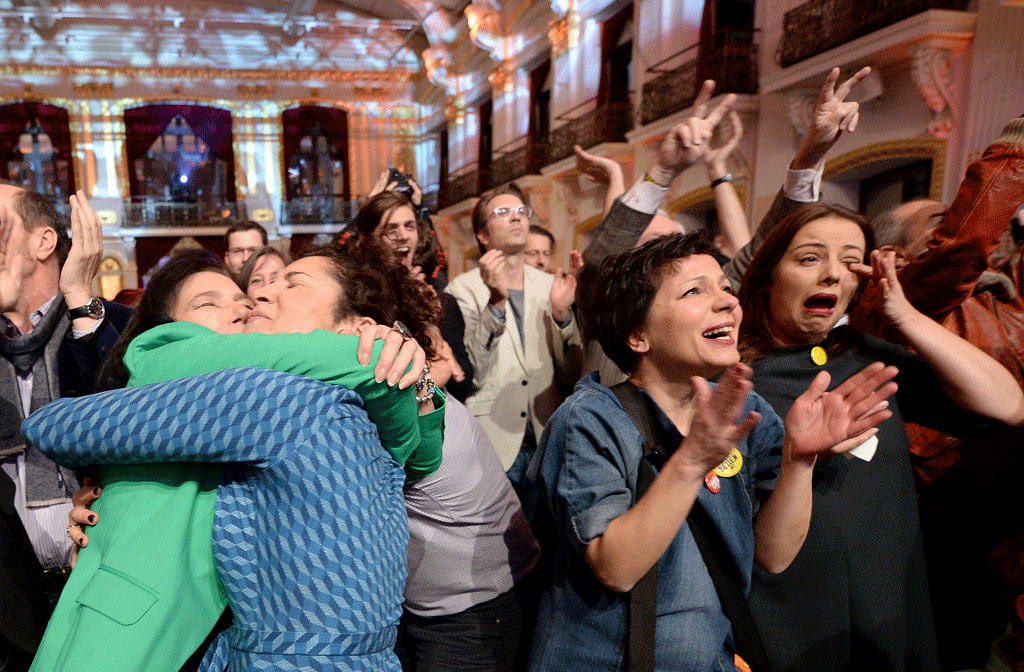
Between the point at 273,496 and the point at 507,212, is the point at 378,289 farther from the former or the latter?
the point at 507,212

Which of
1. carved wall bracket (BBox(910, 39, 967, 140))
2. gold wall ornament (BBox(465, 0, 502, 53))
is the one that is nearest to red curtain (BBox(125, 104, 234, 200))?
gold wall ornament (BBox(465, 0, 502, 53))

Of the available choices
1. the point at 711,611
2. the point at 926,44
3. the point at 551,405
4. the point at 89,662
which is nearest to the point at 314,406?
the point at 89,662

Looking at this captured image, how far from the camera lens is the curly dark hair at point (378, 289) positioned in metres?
1.67

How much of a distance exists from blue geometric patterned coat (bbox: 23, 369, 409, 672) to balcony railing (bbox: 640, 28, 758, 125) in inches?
336

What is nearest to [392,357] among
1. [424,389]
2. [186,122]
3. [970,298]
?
[424,389]

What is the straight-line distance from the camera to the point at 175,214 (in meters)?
19.7

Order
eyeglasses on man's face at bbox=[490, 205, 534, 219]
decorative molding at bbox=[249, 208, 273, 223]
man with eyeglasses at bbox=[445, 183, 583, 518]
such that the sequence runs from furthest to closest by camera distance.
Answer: decorative molding at bbox=[249, 208, 273, 223], eyeglasses on man's face at bbox=[490, 205, 534, 219], man with eyeglasses at bbox=[445, 183, 583, 518]

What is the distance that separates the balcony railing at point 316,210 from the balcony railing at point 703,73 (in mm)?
11753

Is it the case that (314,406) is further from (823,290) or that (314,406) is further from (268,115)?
(268,115)

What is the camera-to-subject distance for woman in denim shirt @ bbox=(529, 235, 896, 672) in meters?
1.32

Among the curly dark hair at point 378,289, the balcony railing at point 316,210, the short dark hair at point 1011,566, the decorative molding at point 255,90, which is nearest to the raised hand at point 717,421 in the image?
the curly dark hair at point 378,289

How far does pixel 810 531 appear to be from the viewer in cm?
178

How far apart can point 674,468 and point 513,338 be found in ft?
6.38

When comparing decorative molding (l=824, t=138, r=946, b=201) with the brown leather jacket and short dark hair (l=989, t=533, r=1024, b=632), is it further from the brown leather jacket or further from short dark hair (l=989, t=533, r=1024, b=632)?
short dark hair (l=989, t=533, r=1024, b=632)
